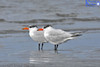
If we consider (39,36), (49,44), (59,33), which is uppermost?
(59,33)

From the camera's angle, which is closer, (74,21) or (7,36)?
(7,36)

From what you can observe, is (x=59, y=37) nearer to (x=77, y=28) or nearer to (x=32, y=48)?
(x=32, y=48)

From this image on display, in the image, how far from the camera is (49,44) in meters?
12.8

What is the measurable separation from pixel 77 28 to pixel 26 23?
9.40ft

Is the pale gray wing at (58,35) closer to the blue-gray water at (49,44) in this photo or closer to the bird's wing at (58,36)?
the bird's wing at (58,36)

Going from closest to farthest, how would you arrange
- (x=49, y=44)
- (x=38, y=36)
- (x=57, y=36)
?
(x=57, y=36) < (x=38, y=36) < (x=49, y=44)

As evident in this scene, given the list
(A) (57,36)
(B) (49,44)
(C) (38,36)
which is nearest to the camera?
(A) (57,36)

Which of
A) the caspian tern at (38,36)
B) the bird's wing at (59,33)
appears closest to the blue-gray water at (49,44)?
the caspian tern at (38,36)

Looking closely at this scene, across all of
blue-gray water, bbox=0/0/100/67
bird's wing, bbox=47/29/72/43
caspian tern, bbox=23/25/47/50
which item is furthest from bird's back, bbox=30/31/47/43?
bird's wing, bbox=47/29/72/43

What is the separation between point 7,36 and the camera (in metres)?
14.5

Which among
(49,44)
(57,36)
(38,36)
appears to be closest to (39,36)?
(38,36)

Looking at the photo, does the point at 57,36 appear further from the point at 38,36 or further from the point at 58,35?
the point at 38,36

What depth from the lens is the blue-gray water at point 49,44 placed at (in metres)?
9.72

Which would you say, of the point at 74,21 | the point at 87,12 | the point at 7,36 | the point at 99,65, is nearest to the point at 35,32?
the point at 7,36
